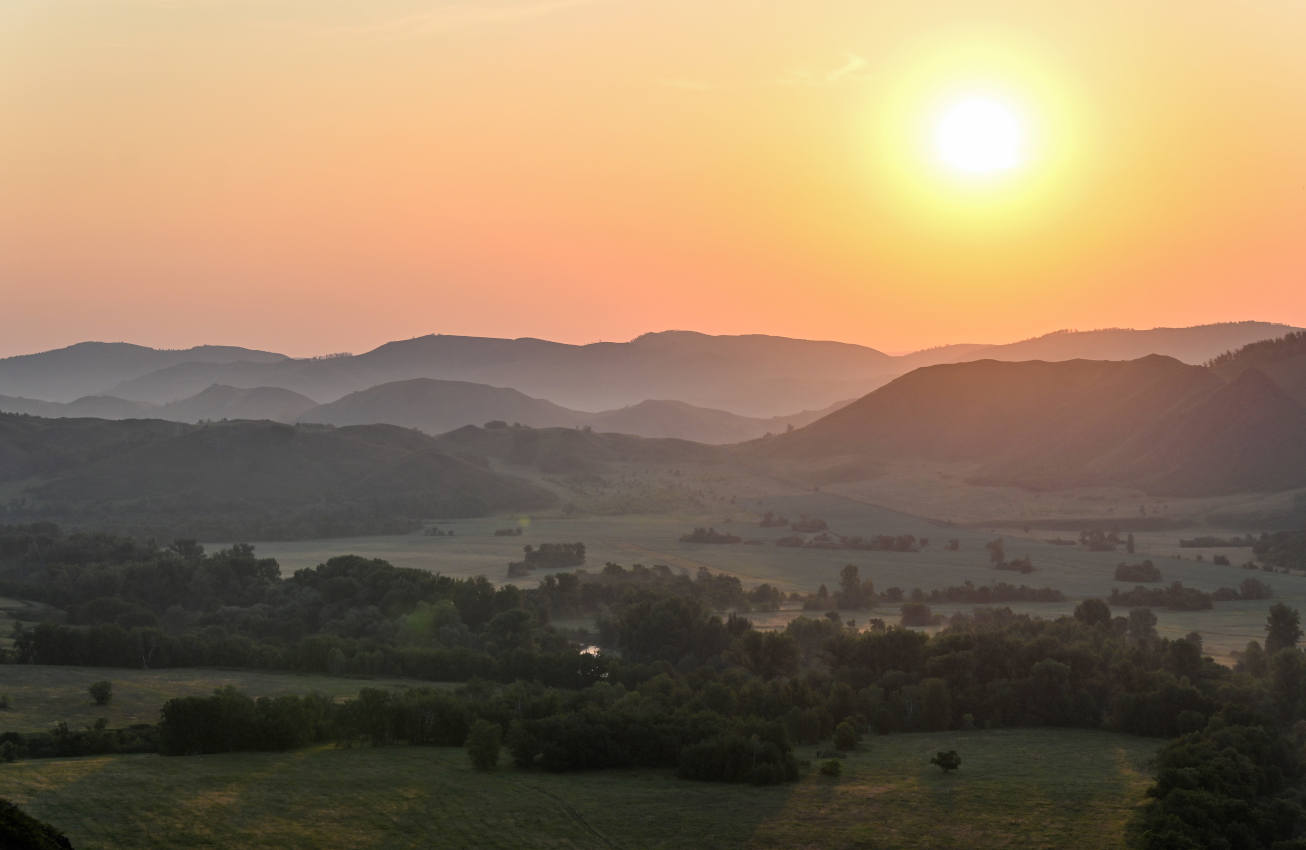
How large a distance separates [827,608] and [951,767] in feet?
210

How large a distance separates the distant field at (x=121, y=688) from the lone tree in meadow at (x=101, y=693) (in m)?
0.38

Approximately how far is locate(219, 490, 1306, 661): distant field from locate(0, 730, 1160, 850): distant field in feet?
176

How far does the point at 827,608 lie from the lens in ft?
409

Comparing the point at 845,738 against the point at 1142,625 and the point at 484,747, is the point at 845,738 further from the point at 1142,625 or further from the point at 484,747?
the point at 1142,625

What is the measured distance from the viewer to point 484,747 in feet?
198

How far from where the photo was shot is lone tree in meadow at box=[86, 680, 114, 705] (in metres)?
73.4

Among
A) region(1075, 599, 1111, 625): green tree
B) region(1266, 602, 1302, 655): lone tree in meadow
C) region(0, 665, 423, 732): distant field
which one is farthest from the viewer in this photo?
region(1075, 599, 1111, 625): green tree

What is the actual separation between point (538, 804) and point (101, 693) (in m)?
32.4

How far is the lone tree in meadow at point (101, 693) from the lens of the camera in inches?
2891

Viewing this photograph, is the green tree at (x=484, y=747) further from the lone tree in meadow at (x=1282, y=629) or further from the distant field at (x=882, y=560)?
the lone tree in meadow at (x=1282, y=629)

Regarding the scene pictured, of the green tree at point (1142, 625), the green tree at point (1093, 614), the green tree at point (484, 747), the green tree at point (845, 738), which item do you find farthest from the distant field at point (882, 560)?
the green tree at point (484, 747)

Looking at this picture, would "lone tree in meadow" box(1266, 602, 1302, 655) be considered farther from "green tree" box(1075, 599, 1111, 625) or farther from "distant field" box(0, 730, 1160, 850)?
"distant field" box(0, 730, 1160, 850)

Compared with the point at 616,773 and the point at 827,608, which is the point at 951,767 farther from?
the point at 827,608

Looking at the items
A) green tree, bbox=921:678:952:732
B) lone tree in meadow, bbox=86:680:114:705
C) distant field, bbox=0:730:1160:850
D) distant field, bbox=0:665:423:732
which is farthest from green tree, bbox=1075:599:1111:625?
lone tree in meadow, bbox=86:680:114:705
